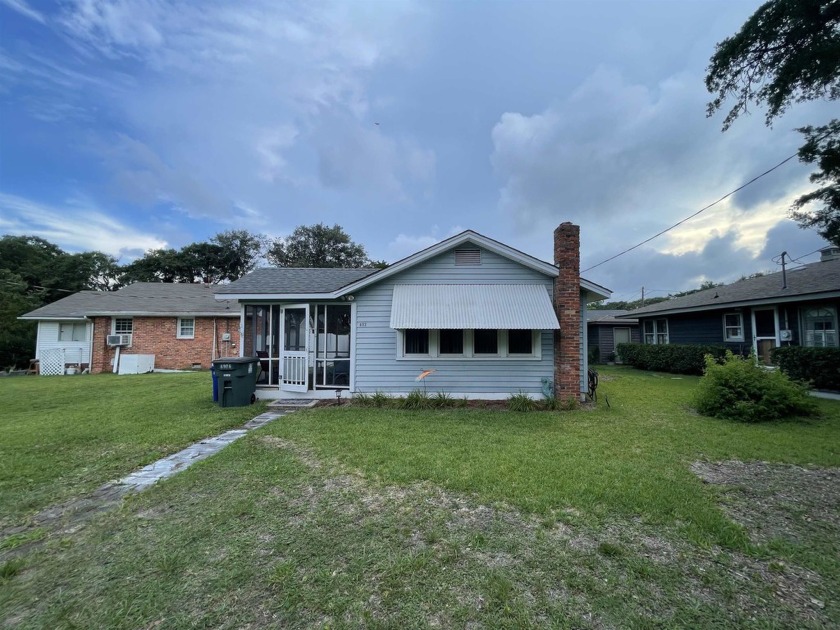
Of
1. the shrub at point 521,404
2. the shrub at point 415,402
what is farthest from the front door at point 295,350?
the shrub at point 521,404

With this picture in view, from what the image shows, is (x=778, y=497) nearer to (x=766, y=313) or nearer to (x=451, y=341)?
(x=451, y=341)

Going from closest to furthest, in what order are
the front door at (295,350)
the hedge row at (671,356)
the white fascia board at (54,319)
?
the front door at (295,350), the hedge row at (671,356), the white fascia board at (54,319)

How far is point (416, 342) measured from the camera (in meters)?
10.3

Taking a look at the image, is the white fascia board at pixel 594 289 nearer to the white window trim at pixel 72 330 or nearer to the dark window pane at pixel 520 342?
the dark window pane at pixel 520 342

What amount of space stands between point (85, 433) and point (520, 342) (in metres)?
10.1

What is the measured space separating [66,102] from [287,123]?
298 inches

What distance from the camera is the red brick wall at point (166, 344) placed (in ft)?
61.9

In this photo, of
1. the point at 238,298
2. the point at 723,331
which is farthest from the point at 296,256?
the point at 723,331

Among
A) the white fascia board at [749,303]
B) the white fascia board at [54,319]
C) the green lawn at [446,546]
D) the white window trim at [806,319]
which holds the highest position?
the white fascia board at [749,303]

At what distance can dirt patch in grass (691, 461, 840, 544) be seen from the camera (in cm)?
359

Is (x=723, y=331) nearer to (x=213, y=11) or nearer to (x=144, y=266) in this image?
(x=213, y=11)

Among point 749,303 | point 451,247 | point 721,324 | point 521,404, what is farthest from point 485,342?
point 721,324

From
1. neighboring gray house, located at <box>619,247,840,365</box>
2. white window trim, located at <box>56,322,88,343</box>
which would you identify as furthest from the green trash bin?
neighboring gray house, located at <box>619,247,840,365</box>

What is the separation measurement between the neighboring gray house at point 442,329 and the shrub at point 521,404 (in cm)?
54
